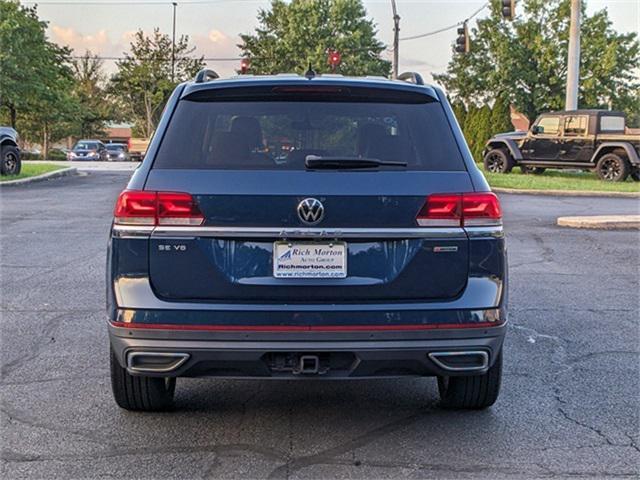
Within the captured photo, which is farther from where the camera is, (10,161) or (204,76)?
(10,161)

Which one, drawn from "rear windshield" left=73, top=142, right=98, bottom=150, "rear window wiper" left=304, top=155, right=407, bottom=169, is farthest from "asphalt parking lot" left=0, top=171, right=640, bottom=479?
"rear windshield" left=73, top=142, right=98, bottom=150

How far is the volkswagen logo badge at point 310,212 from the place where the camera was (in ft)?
11.7

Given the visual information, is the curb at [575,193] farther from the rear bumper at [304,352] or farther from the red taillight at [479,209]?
the rear bumper at [304,352]

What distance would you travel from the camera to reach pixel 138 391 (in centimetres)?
416

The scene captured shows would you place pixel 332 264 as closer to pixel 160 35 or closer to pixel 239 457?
pixel 239 457

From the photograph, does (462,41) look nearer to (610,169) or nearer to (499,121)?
(610,169)

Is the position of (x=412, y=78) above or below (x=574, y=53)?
below

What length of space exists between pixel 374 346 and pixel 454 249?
572mm

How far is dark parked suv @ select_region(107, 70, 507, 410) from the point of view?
3.54m

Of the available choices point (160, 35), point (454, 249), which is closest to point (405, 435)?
point (454, 249)

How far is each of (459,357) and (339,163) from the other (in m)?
1.05

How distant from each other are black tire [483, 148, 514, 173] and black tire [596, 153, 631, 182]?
9.89 feet

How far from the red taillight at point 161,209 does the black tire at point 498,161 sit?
75.9 feet

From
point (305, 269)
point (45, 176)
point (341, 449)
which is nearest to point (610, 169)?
point (45, 176)
